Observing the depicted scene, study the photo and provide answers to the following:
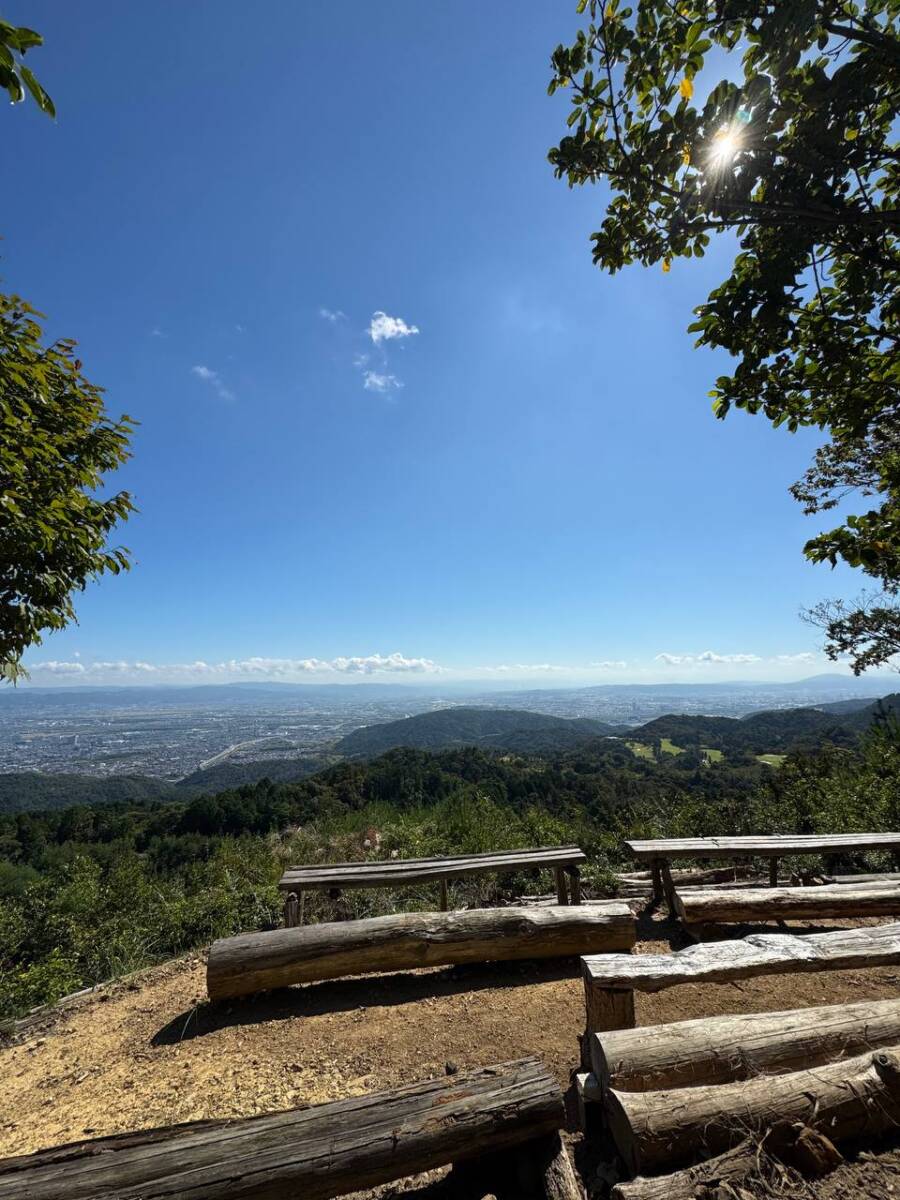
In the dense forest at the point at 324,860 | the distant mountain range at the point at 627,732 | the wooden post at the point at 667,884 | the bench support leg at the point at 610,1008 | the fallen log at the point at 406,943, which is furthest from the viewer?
the distant mountain range at the point at 627,732

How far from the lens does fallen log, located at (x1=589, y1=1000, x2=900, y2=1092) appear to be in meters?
2.21

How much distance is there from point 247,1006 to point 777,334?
6270 millimetres

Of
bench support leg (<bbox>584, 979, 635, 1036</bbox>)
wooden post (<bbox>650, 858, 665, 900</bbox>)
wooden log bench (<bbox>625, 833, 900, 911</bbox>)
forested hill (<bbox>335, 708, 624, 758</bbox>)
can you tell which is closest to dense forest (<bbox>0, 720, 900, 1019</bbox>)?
wooden post (<bbox>650, 858, 665, 900</bbox>)

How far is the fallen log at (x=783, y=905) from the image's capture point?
13.8 ft

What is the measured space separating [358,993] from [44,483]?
15.0 feet

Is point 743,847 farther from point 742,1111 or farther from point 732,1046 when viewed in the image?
point 742,1111

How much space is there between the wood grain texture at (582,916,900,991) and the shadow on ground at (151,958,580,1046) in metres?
1.56

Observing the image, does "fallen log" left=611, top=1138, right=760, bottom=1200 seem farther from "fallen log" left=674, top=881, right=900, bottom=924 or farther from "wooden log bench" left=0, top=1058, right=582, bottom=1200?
"fallen log" left=674, top=881, right=900, bottom=924

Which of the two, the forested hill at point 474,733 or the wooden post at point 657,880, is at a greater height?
the wooden post at point 657,880

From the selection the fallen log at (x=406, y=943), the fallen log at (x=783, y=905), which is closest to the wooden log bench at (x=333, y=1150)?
the fallen log at (x=406, y=943)

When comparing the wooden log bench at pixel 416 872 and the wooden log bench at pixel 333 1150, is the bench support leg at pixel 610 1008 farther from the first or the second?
the wooden log bench at pixel 416 872

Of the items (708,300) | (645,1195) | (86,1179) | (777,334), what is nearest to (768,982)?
(645,1195)

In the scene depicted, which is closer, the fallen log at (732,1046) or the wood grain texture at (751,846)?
the fallen log at (732,1046)

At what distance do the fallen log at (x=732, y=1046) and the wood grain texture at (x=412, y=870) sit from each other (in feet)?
8.00
